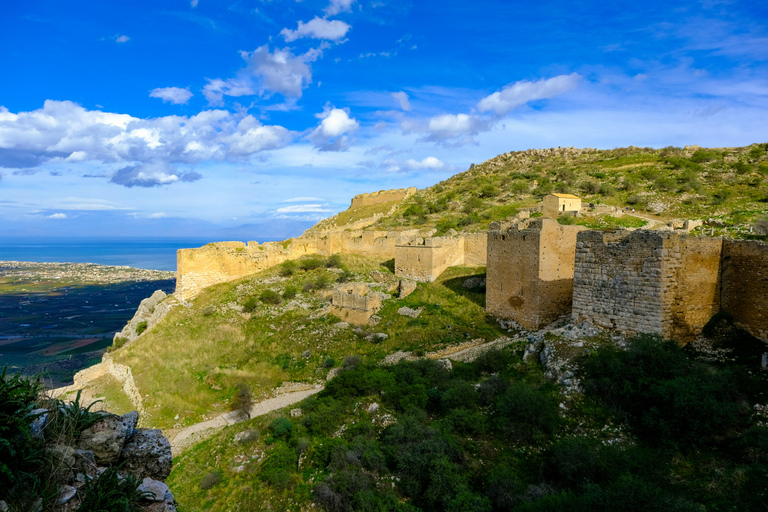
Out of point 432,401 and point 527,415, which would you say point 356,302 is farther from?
point 527,415

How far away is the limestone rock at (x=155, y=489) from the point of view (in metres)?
3.91

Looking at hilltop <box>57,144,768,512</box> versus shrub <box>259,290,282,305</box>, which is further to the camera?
shrub <box>259,290,282,305</box>

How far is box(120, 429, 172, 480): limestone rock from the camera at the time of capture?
419 centimetres

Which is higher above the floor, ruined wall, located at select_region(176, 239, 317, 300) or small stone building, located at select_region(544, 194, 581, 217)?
small stone building, located at select_region(544, 194, 581, 217)

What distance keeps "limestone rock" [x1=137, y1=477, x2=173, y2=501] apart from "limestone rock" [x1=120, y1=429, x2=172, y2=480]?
115mm

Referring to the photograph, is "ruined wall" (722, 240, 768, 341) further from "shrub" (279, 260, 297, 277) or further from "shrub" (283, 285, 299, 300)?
"shrub" (279, 260, 297, 277)

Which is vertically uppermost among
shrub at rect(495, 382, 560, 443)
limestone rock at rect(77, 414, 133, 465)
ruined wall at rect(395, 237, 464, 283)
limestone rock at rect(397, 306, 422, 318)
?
ruined wall at rect(395, 237, 464, 283)

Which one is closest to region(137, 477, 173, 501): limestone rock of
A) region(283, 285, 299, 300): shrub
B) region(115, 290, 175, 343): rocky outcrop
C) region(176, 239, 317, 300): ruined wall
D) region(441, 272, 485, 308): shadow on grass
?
region(441, 272, 485, 308): shadow on grass

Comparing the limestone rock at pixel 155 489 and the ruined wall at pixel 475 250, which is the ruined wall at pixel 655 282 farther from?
the ruined wall at pixel 475 250

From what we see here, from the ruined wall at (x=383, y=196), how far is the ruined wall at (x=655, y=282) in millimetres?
44779

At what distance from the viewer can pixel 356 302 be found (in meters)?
18.3

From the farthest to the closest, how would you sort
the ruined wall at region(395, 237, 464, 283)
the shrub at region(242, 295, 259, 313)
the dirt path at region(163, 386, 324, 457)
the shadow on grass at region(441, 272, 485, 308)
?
the ruined wall at region(395, 237, 464, 283) < the shrub at region(242, 295, 259, 313) < the shadow on grass at region(441, 272, 485, 308) < the dirt path at region(163, 386, 324, 457)

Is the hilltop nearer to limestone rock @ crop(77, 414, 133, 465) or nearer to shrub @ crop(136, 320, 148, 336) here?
shrub @ crop(136, 320, 148, 336)

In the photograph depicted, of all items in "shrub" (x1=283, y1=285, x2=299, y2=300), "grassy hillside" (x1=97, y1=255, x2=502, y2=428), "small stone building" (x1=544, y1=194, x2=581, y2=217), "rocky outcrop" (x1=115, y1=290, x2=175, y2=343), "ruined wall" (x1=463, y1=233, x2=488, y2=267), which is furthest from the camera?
"small stone building" (x1=544, y1=194, x2=581, y2=217)
